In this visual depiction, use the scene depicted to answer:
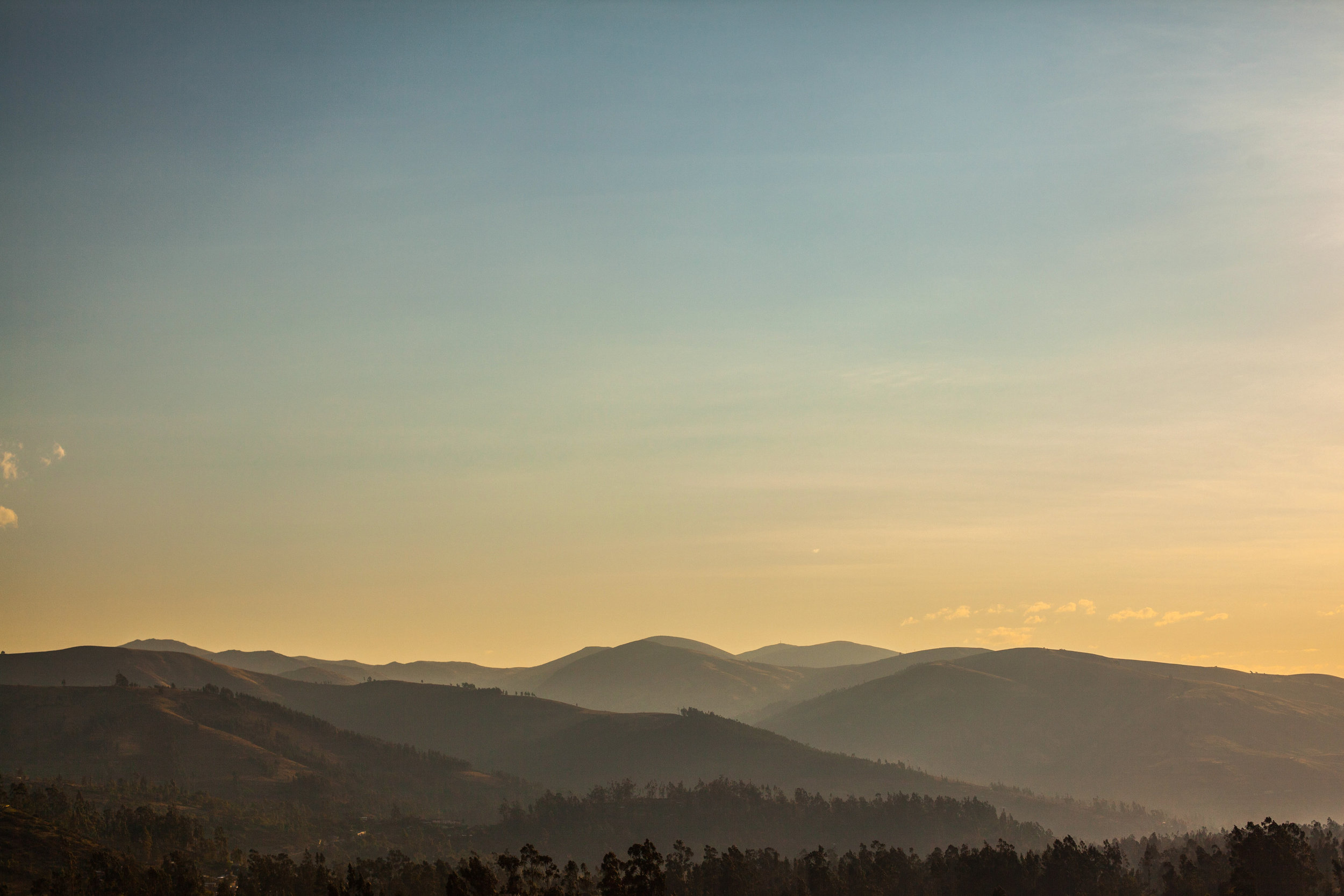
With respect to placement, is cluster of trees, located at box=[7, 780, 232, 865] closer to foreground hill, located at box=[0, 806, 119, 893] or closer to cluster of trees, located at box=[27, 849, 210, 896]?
foreground hill, located at box=[0, 806, 119, 893]

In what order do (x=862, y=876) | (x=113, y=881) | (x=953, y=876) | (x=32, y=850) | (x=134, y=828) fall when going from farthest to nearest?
(x=134, y=828) < (x=953, y=876) < (x=862, y=876) < (x=32, y=850) < (x=113, y=881)

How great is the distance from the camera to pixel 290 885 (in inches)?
5512

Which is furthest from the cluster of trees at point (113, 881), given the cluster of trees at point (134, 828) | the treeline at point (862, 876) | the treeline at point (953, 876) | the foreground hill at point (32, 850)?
the cluster of trees at point (134, 828)

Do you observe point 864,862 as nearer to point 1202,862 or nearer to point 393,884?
point 1202,862

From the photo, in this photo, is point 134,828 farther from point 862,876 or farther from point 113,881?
point 862,876

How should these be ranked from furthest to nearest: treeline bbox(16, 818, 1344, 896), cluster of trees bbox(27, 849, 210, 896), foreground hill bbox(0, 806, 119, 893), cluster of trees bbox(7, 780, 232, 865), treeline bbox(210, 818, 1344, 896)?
cluster of trees bbox(7, 780, 232, 865), treeline bbox(210, 818, 1344, 896), foreground hill bbox(0, 806, 119, 893), treeline bbox(16, 818, 1344, 896), cluster of trees bbox(27, 849, 210, 896)

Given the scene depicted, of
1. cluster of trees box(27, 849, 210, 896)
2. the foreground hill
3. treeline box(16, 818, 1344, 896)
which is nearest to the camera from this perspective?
cluster of trees box(27, 849, 210, 896)

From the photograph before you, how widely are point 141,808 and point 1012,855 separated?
150 m

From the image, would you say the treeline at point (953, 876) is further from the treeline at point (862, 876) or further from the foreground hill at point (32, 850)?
the foreground hill at point (32, 850)

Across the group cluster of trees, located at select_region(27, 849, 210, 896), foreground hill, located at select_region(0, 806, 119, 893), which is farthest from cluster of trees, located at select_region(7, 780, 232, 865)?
cluster of trees, located at select_region(27, 849, 210, 896)

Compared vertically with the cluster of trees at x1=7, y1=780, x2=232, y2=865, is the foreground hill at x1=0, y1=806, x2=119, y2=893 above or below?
above

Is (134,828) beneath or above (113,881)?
beneath

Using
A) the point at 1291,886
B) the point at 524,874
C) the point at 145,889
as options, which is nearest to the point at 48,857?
the point at 145,889

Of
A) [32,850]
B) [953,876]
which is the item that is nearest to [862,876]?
[953,876]
